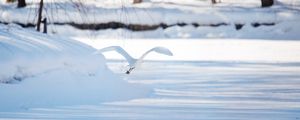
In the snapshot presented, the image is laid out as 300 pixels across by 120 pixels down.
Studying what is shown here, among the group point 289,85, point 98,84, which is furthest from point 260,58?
point 98,84

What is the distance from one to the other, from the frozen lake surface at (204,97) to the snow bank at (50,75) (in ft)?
1.35

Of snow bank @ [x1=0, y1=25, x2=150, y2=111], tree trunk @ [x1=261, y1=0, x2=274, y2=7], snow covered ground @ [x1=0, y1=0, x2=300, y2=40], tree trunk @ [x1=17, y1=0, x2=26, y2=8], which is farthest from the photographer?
tree trunk @ [x1=261, y1=0, x2=274, y2=7]

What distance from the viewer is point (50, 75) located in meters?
9.18

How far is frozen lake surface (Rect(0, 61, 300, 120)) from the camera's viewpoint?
7965 millimetres

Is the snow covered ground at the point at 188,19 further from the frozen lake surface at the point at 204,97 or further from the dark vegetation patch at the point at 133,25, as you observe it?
the frozen lake surface at the point at 204,97

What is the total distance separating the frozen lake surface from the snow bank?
→ 41cm

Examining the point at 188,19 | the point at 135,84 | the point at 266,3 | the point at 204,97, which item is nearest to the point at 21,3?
the point at 188,19

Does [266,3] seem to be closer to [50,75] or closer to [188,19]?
[188,19]

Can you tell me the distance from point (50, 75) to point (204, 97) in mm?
2353

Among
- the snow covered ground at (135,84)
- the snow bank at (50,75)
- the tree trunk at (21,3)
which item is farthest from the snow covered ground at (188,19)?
the snow bank at (50,75)

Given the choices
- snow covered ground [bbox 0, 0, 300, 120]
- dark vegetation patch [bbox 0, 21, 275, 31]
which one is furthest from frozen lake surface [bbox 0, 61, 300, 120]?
dark vegetation patch [bbox 0, 21, 275, 31]

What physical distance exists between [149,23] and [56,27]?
451cm

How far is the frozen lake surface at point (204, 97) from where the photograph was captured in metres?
7.96

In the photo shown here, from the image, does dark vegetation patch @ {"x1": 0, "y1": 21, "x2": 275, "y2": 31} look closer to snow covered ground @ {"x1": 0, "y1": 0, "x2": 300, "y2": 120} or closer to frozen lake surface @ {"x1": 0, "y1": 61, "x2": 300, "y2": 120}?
snow covered ground @ {"x1": 0, "y1": 0, "x2": 300, "y2": 120}
